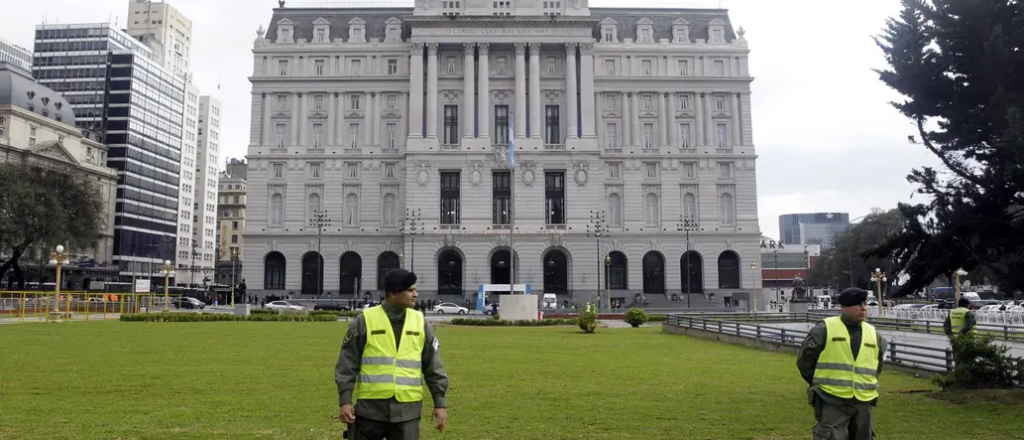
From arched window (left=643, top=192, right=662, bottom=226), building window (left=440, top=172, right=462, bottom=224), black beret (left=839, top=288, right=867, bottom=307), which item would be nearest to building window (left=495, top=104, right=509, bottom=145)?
building window (left=440, top=172, right=462, bottom=224)

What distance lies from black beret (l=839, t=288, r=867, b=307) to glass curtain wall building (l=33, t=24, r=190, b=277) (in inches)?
4634

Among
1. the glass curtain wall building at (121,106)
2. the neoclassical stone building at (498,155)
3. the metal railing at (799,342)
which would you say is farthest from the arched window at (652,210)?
the glass curtain wall building at (121,106)

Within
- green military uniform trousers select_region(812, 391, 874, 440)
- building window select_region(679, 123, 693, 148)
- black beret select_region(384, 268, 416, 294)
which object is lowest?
green military uniform trousers select_region(812, 391, 874, 440)

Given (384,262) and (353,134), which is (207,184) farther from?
(384,262)

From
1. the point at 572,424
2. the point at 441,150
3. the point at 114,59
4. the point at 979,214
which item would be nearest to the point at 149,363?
the point at 572,424

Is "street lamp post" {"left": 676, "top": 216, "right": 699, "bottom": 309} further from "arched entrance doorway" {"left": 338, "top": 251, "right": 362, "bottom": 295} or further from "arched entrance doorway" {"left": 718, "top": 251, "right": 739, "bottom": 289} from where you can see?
"arched entrance doorway" {"left": 338, "top": 251, "right": 362, "bottom": 295}

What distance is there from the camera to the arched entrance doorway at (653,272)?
74.9m

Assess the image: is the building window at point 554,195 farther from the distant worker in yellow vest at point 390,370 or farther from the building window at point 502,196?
the distant worker in yellow vest at point 390,370

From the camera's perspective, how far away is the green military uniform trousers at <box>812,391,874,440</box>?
25.1 ft

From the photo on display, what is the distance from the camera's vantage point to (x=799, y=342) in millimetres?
25547

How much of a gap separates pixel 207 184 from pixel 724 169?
4348 inches

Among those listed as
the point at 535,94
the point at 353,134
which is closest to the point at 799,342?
the point at 535,94

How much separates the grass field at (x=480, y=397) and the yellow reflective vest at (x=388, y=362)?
420 centimetres

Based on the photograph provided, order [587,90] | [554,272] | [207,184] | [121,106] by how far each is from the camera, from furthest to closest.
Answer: [207,184], [121,106], [587,90], [554,272]
